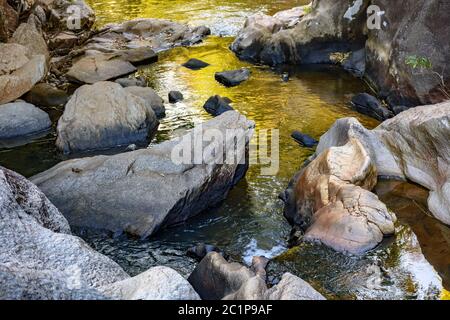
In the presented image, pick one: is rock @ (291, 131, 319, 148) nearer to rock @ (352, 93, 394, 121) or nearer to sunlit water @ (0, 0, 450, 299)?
sunlit water @ (0, 0, 450, 299)

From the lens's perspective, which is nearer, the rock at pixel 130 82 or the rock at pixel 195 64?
the rock at pixel 130 82

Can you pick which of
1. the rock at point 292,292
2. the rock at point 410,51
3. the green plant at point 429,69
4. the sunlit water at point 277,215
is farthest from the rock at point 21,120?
the rock at point 292,292

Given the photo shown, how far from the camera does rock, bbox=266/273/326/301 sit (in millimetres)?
4504

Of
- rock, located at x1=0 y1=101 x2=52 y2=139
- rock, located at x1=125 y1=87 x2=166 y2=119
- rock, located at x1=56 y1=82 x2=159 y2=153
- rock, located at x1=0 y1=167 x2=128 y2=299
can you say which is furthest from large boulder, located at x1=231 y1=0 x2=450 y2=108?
rock, located at x1=0 y1=167 x2=128 y2=299

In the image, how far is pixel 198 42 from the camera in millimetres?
19328

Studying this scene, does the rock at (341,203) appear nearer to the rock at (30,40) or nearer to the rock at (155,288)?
the rock at (155,288)

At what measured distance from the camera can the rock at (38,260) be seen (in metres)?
4.19

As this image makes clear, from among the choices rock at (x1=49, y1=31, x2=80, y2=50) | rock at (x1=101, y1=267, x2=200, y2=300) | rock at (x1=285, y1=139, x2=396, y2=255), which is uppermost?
rock at (x1=101, y1=267, x2=200, y2=300)

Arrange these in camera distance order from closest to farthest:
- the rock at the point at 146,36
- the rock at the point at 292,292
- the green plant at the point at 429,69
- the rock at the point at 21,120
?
the rock at the point at 292,292 → the green plant at the point at 429,69 → the rock at the point at 21,120 → the rock at the point at 146,36

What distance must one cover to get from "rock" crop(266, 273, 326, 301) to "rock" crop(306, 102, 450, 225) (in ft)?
13.4

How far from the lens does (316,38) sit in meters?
17.0

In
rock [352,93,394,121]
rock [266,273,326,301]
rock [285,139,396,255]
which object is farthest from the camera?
rock [352,93,394,121]

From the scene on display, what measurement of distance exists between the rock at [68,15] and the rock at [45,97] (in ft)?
19.6

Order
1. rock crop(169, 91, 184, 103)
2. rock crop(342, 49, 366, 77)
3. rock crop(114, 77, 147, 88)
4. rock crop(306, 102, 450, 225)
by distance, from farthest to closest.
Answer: rock crop(342, 49, 366, 77) < rock crop(114, 77, 147, 88) < rock crop(169, 91, 184, 103) < rock crop(306, 102, 450, 225)
